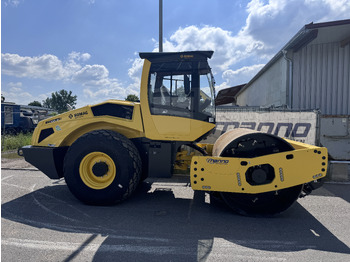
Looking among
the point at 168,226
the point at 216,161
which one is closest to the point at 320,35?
the point at 216,161

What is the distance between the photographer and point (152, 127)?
180 inches

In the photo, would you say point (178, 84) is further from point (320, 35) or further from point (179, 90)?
point (320, 35)

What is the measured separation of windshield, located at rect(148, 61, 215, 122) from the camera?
14.7ft

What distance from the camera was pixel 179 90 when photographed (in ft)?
14.9

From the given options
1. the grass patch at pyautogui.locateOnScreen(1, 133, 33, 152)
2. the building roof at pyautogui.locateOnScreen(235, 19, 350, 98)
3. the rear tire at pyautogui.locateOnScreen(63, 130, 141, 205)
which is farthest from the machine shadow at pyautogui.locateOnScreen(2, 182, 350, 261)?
the grass patch at pyautogui.locateOnScreen(1, 133, 33, 152)

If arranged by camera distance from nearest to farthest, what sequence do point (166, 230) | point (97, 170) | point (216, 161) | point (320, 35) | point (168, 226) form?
point (166, 230)
point (168, 226)
point (216, 161)
point (97, 170)
point (320, 35)

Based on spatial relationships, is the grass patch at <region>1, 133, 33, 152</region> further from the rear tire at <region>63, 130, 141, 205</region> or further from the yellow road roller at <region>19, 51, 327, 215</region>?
the rear tire at <region>63, 130, 141, 205</region>

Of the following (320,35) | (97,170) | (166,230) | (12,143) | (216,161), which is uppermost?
(320,35)

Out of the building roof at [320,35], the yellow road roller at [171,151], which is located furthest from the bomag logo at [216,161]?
the building roof at [320,35]

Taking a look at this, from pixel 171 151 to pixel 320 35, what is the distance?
7281 millimetres

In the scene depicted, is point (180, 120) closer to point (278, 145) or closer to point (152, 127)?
point (152, 127)

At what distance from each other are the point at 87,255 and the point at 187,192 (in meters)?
2.90

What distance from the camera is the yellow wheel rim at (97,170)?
4469mm

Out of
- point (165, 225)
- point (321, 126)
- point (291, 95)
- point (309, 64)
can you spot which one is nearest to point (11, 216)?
point (165, 225)
